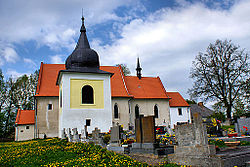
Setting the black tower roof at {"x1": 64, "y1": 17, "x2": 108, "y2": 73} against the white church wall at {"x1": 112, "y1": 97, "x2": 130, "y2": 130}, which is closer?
the black tower roof at {"x1": 64, "y1": 17, "x2": 108, "y2": 73}

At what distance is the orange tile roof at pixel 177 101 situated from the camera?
31.6m

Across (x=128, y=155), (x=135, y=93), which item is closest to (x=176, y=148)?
(x=128, y=155)

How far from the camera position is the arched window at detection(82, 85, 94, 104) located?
2206 cm

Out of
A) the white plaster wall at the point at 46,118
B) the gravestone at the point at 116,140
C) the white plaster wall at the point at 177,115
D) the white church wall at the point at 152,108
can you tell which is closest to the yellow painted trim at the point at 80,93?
the white plaster wall at the point at 46,118

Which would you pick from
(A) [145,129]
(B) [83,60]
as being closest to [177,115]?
(B) [83,60]

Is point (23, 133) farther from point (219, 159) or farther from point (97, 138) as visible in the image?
point (219, 159)

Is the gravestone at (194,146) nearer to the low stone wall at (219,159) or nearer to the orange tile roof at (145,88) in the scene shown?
the low stone wall at (219,159)

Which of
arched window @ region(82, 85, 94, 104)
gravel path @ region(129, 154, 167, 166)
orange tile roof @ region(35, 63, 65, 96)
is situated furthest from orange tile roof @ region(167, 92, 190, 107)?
gravel path @ region(129, 154, 167, 166)

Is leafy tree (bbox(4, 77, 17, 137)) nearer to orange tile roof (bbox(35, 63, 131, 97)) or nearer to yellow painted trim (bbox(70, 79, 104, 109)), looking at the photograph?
orange tile roof (bbox(35, 63, 131, 97))

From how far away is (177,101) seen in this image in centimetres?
3241

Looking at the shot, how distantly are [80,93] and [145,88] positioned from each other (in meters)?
11.6

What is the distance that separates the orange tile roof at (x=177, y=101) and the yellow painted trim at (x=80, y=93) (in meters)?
12.6

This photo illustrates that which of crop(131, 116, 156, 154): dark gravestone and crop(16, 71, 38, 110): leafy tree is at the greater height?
crop(16, 71, 38, 110): leafy tree

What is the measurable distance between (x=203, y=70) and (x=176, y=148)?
23.2 meters
